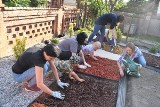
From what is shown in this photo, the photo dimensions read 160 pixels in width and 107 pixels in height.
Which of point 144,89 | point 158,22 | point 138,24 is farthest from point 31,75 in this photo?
point 158,22

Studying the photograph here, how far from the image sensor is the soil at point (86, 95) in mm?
3015

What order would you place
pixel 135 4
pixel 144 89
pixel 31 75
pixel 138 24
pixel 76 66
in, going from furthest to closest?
pixel 135 4 < pixel 138 24 < pixel 76 66 < pixel 144 89 < pixel 31 75

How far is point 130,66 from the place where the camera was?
4488 millimetres

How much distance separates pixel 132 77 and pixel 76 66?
1.29 metres

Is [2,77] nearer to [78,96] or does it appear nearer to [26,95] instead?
[26,95]

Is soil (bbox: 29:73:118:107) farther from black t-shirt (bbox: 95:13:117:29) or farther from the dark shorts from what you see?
black t-shirt (bbox: 95:13:117:29)

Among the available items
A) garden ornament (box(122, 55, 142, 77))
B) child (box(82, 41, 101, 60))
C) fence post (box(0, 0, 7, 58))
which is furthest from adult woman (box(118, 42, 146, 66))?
fence post (box(0, 0, 7, 58))

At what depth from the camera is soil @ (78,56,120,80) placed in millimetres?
4276

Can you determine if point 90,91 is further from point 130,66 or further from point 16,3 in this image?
point 16,3

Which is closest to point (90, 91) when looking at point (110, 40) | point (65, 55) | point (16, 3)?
point (65, 55)

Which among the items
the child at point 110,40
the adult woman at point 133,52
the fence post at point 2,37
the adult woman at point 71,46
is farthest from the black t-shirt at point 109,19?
the fence post at point 2,37

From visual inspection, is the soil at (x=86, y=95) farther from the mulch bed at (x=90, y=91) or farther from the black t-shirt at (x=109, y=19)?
the black t-shirt at (x=109, y=19)

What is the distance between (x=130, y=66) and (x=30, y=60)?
2.43 meters

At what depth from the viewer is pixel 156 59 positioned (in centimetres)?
638
